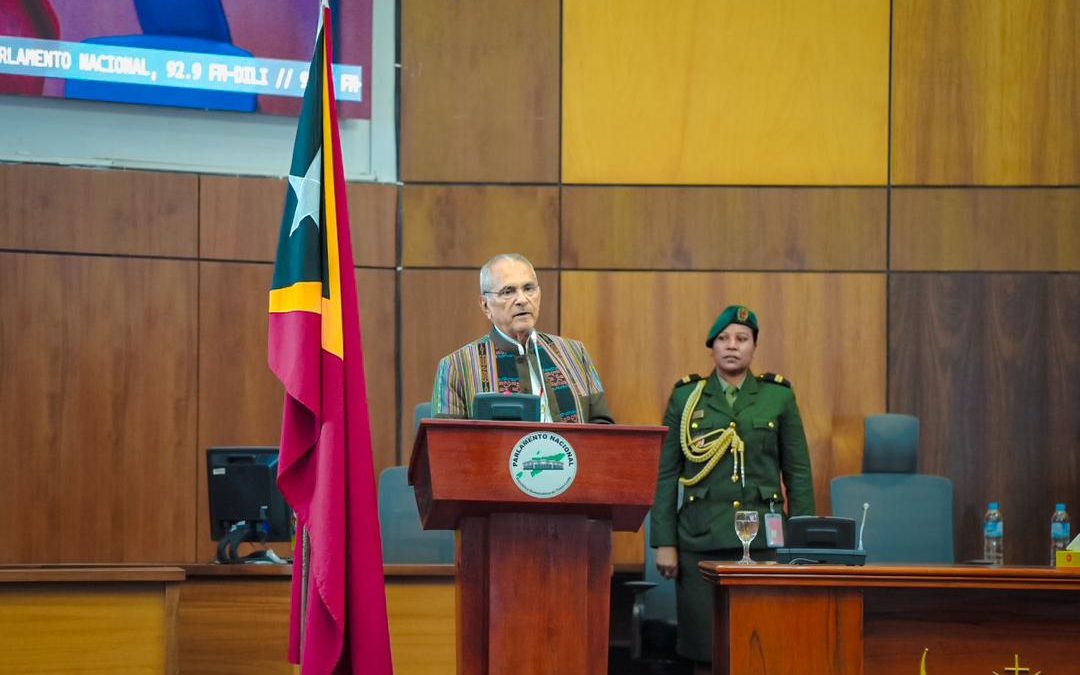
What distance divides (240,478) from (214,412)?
1.26m

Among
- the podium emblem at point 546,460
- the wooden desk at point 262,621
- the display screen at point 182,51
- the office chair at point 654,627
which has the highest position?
the display screen at point 182,51

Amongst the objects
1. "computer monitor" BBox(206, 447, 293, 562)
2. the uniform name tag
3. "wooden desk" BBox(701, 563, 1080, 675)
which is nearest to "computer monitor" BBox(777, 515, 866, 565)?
"wooden desk" BBox(701, 563, 1080, 675)

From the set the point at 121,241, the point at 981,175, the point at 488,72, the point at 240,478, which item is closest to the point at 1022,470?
the point at 981,175

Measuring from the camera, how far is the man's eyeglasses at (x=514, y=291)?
338 cm

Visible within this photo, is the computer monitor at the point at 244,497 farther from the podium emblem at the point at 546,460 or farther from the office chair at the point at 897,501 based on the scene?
the office chair at the point at 897,501

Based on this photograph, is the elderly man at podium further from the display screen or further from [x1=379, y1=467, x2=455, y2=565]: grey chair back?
the display screen

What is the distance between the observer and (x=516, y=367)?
338cm

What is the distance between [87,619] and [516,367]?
1.26 metres

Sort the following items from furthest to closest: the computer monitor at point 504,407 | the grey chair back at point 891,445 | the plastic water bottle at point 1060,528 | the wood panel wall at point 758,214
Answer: the wood panel wall at point 758,214, the plastic water bottle at point 1060,528, the grey chair back at point 891,445, the computer monitor at point 504,407

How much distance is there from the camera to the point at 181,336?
5.70 metres

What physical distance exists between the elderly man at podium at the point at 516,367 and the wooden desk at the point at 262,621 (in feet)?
2.85

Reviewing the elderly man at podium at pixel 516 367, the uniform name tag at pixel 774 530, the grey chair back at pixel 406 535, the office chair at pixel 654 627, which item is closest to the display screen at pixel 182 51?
the grey chair back at pixel 406 535

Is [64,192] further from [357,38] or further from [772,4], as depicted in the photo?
[772,4]

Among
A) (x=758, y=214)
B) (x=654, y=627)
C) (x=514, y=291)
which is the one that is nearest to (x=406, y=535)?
(x=654, y=627)
